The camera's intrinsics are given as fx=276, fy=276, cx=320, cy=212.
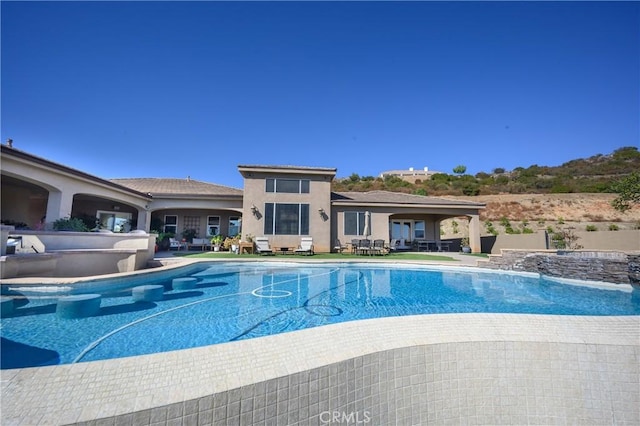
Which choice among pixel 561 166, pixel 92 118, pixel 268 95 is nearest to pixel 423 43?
pixel 268 95

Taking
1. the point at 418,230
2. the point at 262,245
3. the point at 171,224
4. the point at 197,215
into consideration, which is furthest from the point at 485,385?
the point at 171,224

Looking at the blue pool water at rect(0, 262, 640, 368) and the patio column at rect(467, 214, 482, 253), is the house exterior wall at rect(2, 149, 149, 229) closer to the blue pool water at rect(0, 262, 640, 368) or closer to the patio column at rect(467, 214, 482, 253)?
the blue pool water at rect(0, 262, 640, 368)

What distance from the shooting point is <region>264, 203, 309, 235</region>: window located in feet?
59.0

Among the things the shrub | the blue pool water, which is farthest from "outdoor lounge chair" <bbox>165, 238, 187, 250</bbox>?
the blue pool water

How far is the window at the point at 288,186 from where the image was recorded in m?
18.2

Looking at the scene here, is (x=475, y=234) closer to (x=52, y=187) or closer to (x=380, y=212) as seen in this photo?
(x=380, y=212)

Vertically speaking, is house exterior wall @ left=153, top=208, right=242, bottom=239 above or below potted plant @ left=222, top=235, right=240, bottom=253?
above

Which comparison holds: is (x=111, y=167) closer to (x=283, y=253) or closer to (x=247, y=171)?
(x=247, y=171)

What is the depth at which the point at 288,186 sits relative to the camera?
18.3 m

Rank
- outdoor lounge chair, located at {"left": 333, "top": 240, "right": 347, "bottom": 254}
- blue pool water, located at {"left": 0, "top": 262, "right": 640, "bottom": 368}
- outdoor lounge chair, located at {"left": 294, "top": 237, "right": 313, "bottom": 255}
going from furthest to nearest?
outdoor lounge chair, located at {"left": 333, "top": 240, "right": 347, "bottom": 254}, outdoor lounge chair, located at {"left": 294, "top": 237, "right": 313, "bottom": 255}, blue pool water, located at {"left": 0, "top": 262, "right": 640, "bottom": 368}

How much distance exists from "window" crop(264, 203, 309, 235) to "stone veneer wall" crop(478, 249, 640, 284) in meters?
10.2

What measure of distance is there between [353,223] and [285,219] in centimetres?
462

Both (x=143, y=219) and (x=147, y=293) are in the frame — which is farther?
(x=143, y=219)
